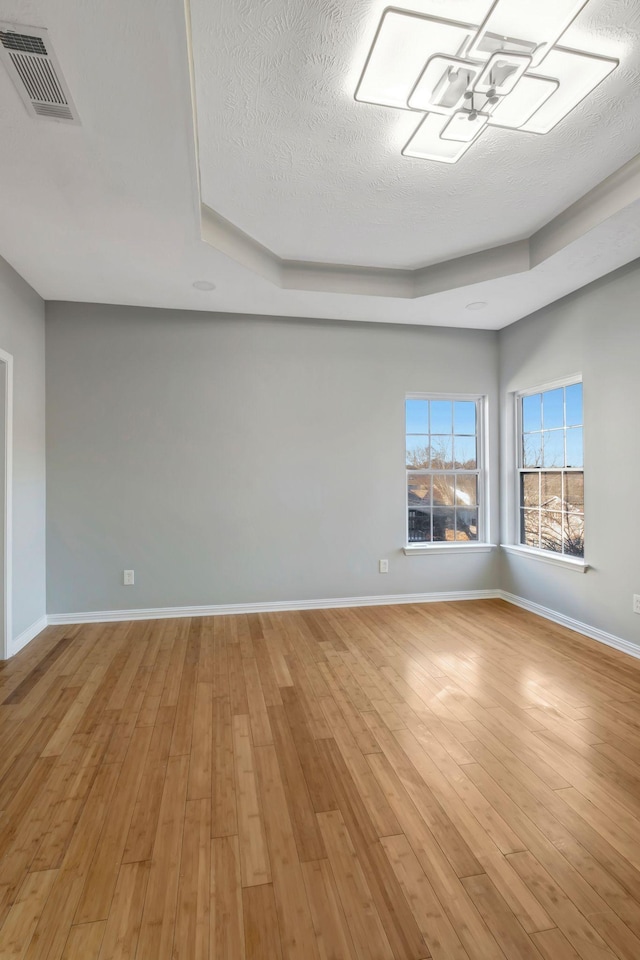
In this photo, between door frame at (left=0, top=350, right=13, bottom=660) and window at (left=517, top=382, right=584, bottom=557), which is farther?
window at (left=517, top=382, right=584, bottom=557)

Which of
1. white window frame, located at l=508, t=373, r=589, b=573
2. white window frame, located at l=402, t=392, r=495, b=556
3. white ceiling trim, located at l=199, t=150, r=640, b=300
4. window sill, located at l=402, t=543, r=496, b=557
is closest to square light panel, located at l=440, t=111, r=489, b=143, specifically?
white ceiling trim, located at l=199, t=150, r=640, b=300

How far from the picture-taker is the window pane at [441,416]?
4.95m

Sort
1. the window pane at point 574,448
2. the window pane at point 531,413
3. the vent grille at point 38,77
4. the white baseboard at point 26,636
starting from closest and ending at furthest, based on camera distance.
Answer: the vent grille at point 38,77, the white baseboard at point 26,636, the window pane at point 574,448, the window pane at point 531,413

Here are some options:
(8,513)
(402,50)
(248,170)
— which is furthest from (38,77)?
(8,513)

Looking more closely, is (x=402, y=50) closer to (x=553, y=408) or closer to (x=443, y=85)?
(x=443, y=85)

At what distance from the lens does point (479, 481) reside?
5043 mm

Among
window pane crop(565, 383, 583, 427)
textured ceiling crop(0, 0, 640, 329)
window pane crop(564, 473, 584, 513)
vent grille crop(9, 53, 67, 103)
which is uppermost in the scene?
textured ceiling crop(0, 0, 640, 329)

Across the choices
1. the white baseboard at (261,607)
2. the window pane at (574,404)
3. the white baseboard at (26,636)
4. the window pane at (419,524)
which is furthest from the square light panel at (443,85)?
the white baseboard at (26,636)

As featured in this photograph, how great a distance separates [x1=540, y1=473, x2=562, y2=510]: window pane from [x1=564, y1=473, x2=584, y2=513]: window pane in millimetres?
86

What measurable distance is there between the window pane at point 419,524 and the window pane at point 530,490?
933 millimetres

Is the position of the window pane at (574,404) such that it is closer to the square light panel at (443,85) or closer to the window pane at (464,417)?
the window pane at (464,417)

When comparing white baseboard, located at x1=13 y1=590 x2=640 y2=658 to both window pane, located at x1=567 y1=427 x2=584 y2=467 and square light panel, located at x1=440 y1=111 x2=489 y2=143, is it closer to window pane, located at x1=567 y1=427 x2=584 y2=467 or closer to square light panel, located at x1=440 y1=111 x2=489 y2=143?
window pane, located at x1=567 y1=427 x2=584 y2=467

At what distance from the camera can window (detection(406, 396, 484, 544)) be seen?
4.89 metres

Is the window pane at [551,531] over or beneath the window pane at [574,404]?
beneath
